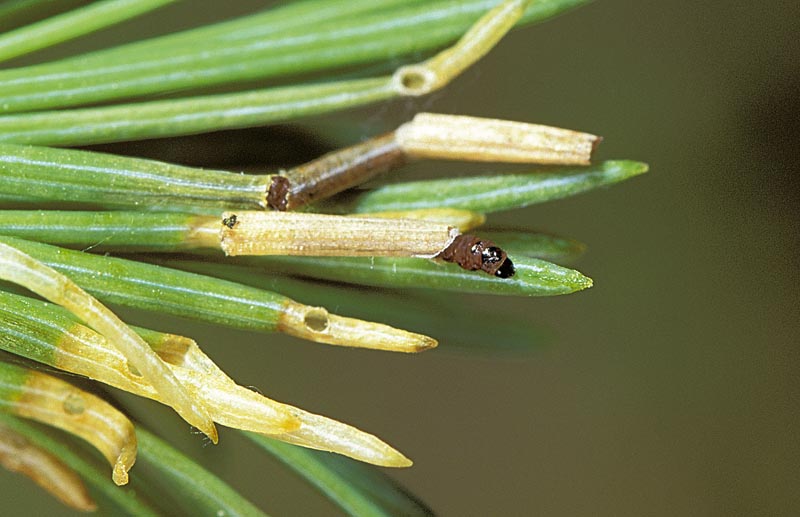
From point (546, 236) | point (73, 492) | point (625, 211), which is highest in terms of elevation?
point (625, 211)

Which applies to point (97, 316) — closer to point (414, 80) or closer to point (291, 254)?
point (291, 254)

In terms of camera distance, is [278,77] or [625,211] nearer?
[278,77]

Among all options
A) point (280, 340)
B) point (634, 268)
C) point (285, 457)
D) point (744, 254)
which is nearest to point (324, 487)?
point (285, 457)

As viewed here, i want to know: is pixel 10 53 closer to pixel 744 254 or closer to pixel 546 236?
pixel 546 236

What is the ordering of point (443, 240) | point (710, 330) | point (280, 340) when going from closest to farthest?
point (443, 240) < point (280, 340) < point (710, 330)

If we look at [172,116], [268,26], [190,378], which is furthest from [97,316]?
[268,26]

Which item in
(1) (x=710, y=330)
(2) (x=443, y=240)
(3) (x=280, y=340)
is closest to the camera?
(2) (x=443, y=240)

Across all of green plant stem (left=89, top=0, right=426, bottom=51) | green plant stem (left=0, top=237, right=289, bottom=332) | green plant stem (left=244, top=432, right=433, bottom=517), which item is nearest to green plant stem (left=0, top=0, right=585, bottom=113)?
green plant stem (left=89, top=0, right=426, bottom=51)
